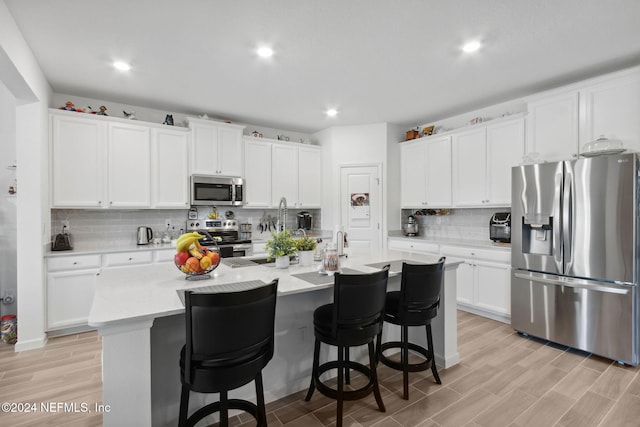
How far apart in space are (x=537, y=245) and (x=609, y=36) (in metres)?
1.88

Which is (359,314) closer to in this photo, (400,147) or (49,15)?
(49,15)

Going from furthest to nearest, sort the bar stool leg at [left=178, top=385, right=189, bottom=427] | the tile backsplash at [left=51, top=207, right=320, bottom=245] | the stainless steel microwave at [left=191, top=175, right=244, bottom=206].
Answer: the stainless steel microwave at [left=191, top=175, right=244, bottom=206] → the tile backsplash at [left=51, top=207, right=320, bottom=245] → the bar stool leg at [left=178, top=385, right=189, bottom=427]

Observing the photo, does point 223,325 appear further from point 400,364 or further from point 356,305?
point 400,364

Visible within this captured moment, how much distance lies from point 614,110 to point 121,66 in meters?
4.76

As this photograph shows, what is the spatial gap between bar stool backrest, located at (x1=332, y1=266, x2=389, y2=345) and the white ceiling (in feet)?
6.08

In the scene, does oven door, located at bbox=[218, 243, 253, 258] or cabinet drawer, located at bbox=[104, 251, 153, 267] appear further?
oven door, located at bbox=[218, 243, 253, 258]

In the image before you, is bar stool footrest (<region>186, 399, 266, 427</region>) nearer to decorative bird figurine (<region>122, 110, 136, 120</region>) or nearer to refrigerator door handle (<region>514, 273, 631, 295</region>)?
refrigerator door handle (<region>514, 273, 631, 295</region>)

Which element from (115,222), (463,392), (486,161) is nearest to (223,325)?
(463,392)

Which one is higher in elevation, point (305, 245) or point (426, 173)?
point (426, 173)

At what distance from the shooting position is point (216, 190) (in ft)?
14.4

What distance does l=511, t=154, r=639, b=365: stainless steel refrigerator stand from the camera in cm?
260

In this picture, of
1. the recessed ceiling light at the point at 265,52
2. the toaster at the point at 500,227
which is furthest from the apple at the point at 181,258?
the toaster at the point at 500,227

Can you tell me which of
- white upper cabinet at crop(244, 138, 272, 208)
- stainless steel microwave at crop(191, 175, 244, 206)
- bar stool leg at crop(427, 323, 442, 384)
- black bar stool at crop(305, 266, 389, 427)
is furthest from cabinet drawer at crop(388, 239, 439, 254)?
black bar stool at crop(305, 266, 389, 427)

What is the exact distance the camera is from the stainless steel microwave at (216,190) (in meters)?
4.23
